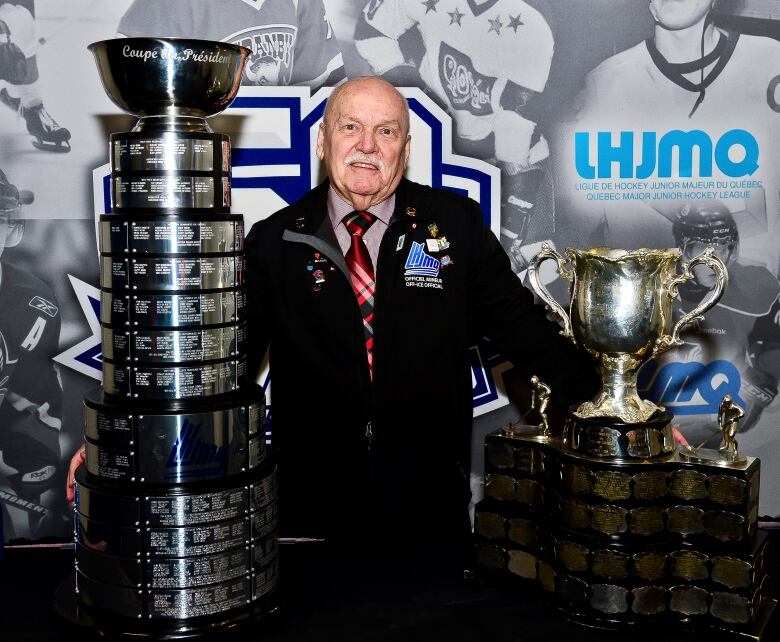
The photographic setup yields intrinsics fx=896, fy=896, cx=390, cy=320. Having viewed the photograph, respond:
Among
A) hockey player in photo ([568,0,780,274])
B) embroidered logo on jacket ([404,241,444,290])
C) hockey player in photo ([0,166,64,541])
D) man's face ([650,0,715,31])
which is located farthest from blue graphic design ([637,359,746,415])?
hockey player in photo ([0,166,64,541])

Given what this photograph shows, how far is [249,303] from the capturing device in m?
2.51

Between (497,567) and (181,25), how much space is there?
210cm

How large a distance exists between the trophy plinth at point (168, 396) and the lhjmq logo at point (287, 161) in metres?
1.43

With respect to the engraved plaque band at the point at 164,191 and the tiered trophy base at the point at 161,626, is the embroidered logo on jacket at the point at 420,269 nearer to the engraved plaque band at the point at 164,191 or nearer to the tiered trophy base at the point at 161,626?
the engraved plaque band at the point at 164,191

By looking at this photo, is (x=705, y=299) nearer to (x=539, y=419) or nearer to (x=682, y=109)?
(x=539, y=419)

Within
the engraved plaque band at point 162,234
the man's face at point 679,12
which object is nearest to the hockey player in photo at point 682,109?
the man's face at point 679,12

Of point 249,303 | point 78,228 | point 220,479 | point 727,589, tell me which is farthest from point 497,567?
point 78,228

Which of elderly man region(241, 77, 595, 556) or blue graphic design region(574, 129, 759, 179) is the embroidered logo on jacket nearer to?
elderly man region(241, 77, 595, 556)

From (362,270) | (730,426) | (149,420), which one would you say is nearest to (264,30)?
(362,270)

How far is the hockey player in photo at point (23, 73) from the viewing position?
290cm

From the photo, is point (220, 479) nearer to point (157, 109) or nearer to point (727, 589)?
point (157, 109)

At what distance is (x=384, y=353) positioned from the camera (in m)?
2.44

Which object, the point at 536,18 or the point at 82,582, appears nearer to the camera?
the point at 82,582

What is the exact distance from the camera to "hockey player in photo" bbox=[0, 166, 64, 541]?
3.02 m
